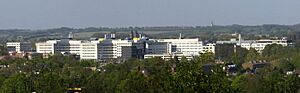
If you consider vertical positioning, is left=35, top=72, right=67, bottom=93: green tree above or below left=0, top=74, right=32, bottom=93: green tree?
above

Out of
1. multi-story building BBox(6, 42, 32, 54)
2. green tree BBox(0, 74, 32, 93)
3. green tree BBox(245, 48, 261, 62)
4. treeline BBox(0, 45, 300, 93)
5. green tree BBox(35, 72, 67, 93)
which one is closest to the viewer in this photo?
treeline BBox(0, 45, 300, 93)

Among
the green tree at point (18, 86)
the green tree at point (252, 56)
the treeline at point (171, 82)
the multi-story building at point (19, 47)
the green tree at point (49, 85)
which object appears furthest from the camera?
the multi-story building at point (19, 47)

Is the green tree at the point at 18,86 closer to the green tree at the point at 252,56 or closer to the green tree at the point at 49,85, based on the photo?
the green tree at the point at 49,85

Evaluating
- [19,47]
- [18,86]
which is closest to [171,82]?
[18,86]

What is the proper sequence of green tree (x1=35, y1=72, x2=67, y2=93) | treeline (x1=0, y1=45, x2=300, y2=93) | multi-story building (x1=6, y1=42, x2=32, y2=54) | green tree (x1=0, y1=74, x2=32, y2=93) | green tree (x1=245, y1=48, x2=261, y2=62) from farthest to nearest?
multi-story building (x1=6, y1=42, x2=32, y2=54) < green tree (x1=245, y1=48, x2=261, y2=62) < green tree (x1=0, y1=74, x2=32, y2=93) < green tree (x1=35, y1=72, x2=67, y2=93) < treeline (x1=0, y1=45, x2=300, y2=93)

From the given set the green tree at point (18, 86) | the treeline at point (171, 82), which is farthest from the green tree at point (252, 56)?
the green tree at point (18, 86)

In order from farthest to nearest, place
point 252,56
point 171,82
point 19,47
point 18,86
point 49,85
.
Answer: point 19,47, point 252,56, point 18,86, point 49,85, point 171,82

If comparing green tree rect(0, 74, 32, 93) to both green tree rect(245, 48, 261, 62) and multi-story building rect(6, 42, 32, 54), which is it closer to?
green tree rect(245, 48, 261, 62)

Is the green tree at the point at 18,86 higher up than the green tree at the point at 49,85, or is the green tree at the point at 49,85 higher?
the green tree at the point at 49,85

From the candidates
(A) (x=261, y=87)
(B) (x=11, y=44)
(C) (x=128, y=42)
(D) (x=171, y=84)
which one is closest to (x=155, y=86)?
(D) (x=171, y=84)

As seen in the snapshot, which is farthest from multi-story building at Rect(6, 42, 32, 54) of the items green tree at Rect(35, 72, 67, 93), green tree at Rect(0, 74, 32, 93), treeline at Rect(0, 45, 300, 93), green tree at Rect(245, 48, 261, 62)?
green tree at Rect(35, 72, 67, 93)

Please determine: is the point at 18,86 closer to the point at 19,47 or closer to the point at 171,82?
the point at 171,82

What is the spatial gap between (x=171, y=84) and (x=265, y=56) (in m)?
82.3

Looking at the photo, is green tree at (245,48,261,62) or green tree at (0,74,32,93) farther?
green tree at (245,48,261,62)
